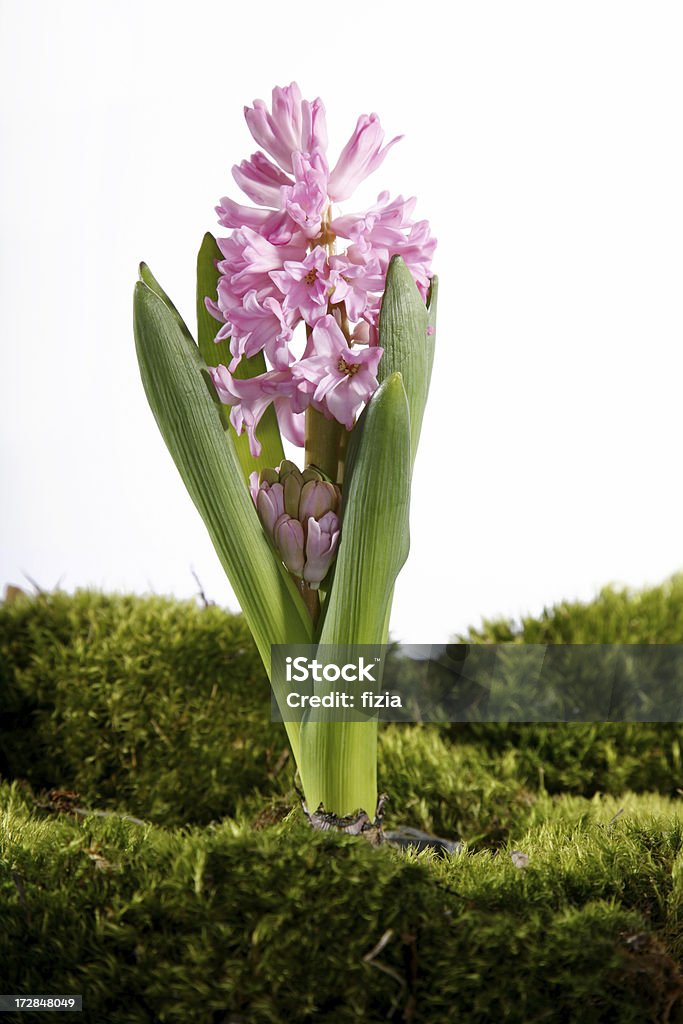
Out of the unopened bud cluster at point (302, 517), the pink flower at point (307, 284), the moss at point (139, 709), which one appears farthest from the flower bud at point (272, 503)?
the moss at point (139, 709)

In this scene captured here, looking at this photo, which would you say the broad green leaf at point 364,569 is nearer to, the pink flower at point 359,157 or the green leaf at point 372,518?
the green leaf at point 372,518

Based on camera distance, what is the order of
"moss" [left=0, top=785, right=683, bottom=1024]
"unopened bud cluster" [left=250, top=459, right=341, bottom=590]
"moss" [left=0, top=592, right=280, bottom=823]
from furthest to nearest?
1. "moss" [left=0, top=592, right=280, bottom=823]
2. "unopened bud cluster" [left=250, top=459, right=341, bottom=590]
3. "moss" [left=0, top=785, right=683, bottom=1024]

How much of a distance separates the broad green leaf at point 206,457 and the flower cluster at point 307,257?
0.02 meters

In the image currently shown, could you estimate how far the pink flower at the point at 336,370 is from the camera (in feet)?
1.85

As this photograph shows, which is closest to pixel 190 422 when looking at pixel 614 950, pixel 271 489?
pixel 271 489

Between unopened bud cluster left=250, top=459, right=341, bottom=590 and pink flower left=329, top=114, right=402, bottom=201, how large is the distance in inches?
6.9

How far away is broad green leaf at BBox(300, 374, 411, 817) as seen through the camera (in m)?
0.55

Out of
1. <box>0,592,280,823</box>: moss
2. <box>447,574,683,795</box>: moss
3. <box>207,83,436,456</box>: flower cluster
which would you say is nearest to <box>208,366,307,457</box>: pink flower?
<box>207,83,436,456</box>: flower cluster

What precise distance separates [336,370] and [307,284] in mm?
54

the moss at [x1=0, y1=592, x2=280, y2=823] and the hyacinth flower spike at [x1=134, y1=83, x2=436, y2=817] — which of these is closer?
the hyacinth flower spike at [x1=134, y1=83, x2=436, y2=817]

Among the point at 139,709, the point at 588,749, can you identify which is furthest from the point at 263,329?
the point at 588,749

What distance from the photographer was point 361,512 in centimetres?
56

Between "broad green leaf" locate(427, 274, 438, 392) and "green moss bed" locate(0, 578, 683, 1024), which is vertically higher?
"broad green leaf" locate(427, 274, 438, 392)

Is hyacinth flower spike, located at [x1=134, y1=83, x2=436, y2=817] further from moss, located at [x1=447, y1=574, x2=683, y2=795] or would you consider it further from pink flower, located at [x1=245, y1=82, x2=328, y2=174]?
moss, located at [x1=447, y1=574, x2=683, y2=795]
